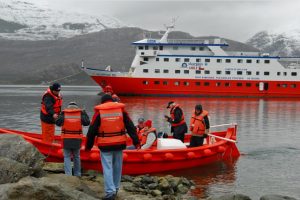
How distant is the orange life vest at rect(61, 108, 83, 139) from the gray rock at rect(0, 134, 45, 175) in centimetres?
90

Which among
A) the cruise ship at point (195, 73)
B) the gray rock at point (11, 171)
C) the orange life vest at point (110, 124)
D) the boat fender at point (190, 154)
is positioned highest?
the cruise ship at point (195, 73)

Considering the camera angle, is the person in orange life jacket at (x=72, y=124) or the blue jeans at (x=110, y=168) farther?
the person in orange life jacket at (x=72, y=124)

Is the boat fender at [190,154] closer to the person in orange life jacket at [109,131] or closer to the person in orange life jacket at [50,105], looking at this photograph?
the person in orange life jacket at [50,105]

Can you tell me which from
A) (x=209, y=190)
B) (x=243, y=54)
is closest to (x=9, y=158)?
(x=209, y=190)

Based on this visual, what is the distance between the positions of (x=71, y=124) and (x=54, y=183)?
98.2 inches

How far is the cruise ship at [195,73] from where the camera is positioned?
2025 inches

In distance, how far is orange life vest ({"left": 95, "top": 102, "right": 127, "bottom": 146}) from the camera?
738cm

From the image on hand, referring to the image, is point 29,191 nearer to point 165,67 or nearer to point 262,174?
point 262,174

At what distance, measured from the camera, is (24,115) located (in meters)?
30.0

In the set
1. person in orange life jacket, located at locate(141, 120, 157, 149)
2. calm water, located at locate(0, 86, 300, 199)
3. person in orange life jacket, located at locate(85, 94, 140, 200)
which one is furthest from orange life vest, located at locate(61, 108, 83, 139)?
calm water, located at locate(0, 86, 300, 199)

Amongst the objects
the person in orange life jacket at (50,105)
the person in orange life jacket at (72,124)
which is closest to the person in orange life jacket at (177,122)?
the person in orange life jacket at (50,105)

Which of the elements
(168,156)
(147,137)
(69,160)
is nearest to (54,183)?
(69,160)

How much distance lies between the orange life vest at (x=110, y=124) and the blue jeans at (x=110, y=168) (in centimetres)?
25

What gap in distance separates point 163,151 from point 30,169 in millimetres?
5063
